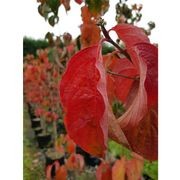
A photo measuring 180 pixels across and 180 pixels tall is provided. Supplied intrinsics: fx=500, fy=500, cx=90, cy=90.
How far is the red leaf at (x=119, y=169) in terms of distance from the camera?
5.92 ft

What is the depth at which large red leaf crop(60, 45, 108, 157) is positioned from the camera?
5.81ft

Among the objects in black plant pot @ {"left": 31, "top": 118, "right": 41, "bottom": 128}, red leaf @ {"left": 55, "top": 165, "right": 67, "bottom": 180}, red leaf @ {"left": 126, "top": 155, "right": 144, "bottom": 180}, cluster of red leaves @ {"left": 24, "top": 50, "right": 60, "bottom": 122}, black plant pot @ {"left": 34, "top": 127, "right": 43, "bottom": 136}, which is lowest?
red leaf @ {"left": 55, "top": 165, "right": 67, "bottom": 180}

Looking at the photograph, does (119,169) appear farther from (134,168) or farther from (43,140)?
(43,140)

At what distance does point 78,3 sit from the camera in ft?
5.97

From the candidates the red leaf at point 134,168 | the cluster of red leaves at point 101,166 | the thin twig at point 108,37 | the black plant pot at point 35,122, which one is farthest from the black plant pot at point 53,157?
the thin twig at point 108,37

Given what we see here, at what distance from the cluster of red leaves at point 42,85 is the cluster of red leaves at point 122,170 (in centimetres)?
26

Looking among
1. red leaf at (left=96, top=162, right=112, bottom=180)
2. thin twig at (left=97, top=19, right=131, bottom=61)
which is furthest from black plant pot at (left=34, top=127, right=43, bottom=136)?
thin twig at (left=97, top=19, right=131, bottom=61)

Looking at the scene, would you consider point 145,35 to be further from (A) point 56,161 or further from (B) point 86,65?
(A) point 56,161

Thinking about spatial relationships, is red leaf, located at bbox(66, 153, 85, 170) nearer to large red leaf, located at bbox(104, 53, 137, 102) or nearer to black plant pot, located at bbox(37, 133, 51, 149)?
black plant pot, located at bbox(37, 133, 51, 149)

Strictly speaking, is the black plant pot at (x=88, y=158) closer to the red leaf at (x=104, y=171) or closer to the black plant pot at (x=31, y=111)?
the red leaf at (x=104, y=171)

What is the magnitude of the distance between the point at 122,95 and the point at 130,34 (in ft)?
0.72

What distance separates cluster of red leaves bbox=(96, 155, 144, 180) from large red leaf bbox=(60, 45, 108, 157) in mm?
60

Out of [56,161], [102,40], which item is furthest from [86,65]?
[56,161]
